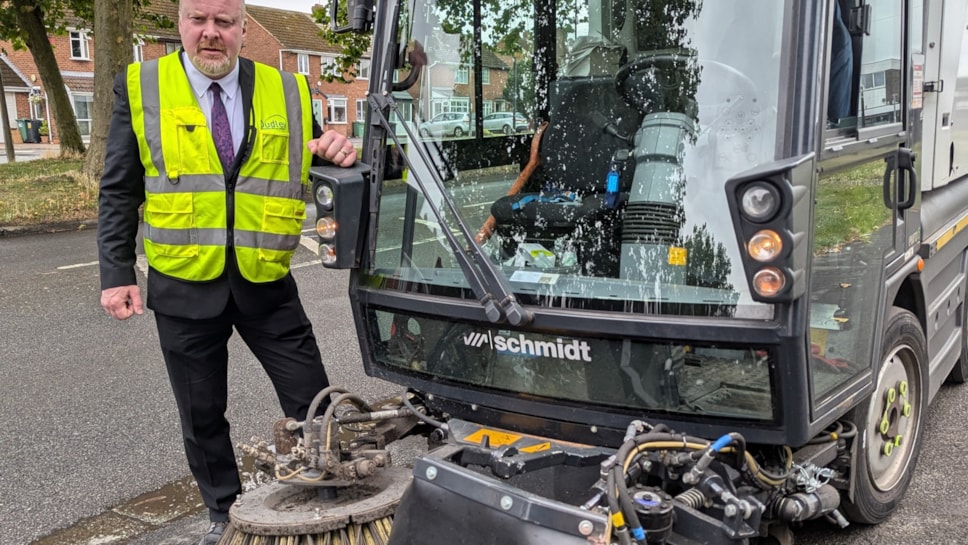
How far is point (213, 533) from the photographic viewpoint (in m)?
3.07

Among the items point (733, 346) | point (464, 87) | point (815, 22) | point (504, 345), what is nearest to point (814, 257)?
point (733, 346)

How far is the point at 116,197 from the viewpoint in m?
2.97

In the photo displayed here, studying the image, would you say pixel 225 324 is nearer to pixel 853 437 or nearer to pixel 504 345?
pixel 504 345

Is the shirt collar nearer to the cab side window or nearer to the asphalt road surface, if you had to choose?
the asphalt road surface

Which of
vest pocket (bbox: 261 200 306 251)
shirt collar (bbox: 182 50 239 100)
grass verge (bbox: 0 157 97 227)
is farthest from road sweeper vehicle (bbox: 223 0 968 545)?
grass verge (bbox: 0 157 97 227)

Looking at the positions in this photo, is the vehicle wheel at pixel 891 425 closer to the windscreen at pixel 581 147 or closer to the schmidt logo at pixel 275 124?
the windscreen at pixel 581 147

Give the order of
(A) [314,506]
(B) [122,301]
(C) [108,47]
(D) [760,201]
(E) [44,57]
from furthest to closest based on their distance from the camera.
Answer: (E) [44,57] → (C) [108,47] → (B) [122,301] → (A) [314,506] → (D) [760,201]

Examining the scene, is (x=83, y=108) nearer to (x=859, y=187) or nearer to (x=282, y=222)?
(x=282, y=222)

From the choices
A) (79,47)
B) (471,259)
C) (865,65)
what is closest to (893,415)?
→ (865,65)

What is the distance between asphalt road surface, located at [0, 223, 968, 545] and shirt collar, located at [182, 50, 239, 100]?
1.71 metres

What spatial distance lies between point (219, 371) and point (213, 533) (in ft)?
1.90

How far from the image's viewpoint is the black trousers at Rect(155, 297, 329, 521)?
3.05m

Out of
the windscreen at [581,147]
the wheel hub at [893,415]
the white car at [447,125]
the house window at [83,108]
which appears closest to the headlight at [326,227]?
the windscreen at [581,147]

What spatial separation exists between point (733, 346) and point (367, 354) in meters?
1.36
